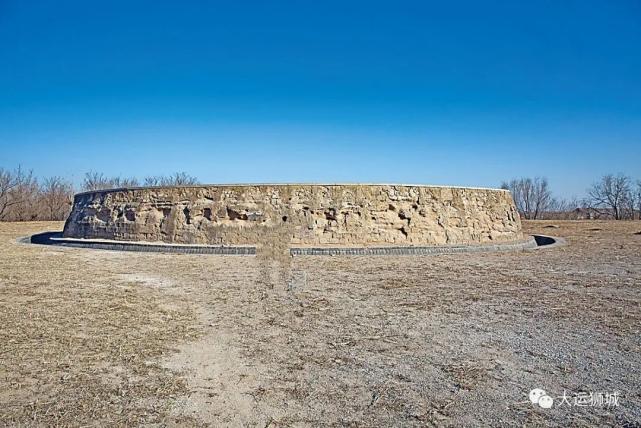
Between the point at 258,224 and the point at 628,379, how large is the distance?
31.5 ft

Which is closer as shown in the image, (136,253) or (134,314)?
(134,314)

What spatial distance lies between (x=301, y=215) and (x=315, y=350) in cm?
829

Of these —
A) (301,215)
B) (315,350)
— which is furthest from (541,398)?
(301,215)

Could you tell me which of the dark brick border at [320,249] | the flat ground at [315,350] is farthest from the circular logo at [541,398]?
the dark brick border at [320,249]

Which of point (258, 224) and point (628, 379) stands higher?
point (258, 224)

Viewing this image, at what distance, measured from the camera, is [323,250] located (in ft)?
35.7

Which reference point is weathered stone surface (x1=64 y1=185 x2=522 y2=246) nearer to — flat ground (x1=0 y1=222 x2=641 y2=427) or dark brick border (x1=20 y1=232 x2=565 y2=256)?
dark brick border (x1=20 y1=232 x2=565 y2=256)

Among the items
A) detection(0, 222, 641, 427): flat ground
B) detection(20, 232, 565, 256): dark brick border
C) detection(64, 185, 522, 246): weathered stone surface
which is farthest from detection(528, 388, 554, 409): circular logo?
detection(64, 185, 522, 246): weathered stone surface

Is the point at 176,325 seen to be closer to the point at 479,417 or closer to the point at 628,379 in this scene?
the point at 479,417

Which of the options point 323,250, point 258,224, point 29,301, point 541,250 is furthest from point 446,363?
point 541,250

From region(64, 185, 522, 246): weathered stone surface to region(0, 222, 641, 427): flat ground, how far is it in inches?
186

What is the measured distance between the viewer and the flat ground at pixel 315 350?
2447mm

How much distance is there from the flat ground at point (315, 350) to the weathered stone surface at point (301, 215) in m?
4.72

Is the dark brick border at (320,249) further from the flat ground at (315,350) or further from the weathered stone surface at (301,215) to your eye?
the flat ground at (315,350)
